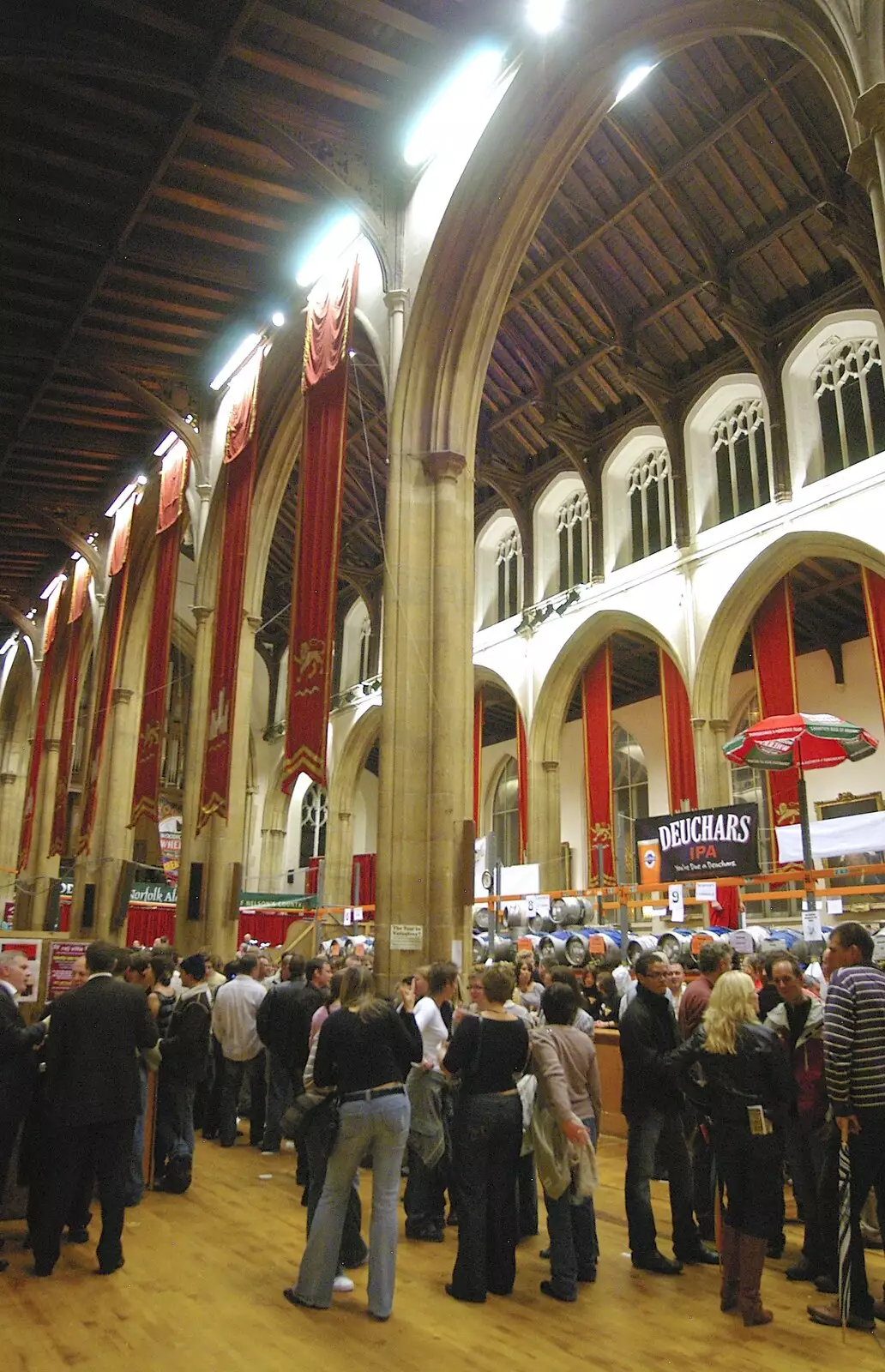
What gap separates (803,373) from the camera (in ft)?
48.5

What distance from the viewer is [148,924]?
1938 cm

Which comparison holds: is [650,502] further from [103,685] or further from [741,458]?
[103,685]

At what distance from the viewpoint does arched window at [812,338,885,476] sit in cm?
1409

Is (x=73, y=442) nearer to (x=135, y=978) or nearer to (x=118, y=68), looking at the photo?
(x=118, y=68)

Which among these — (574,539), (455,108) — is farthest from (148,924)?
(455,108)

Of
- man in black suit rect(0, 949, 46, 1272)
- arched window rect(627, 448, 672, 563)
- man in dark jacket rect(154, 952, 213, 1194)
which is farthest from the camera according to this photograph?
arched window rect(627, 448, 672, 563)

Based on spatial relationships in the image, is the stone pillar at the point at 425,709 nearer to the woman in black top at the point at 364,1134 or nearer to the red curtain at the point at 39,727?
the woman in black top at the point at 364,1134

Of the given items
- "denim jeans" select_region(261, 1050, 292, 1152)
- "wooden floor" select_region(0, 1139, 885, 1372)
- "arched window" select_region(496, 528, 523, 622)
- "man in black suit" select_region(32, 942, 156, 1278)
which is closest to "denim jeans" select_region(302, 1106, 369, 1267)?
"wooden floor" select_region(0, 1139, 885, 1372)

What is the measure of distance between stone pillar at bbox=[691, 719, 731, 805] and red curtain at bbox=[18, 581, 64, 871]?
1302 centimetres

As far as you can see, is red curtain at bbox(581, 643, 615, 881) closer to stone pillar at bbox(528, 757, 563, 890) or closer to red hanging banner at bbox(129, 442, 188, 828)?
stone pillar at bbox(528, 757, 563, 890)

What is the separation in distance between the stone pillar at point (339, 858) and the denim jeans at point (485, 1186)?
19.3 meters

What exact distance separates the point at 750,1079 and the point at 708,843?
5.82 m

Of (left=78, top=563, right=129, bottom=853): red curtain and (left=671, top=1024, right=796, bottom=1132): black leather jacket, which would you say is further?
(left=78, top=563, right=129, bottom=853): red curtain

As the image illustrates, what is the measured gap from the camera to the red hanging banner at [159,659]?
14109mm
